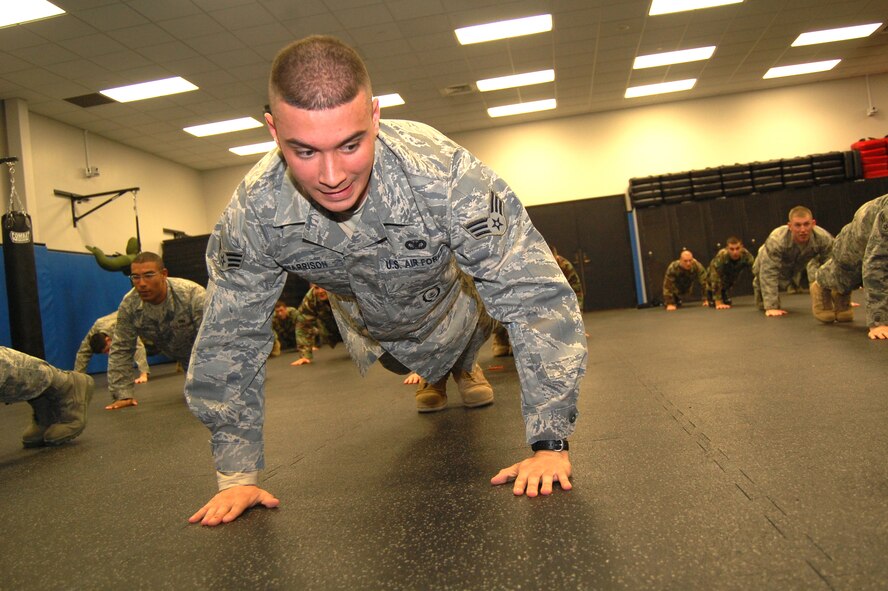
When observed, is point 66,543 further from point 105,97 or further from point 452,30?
point 105,97

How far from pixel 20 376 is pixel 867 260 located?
4.22m

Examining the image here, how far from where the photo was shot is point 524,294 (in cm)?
151

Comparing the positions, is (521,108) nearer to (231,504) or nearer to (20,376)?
(20,376)

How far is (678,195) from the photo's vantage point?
10.7m

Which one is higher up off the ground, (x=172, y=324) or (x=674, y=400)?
(x=172, y=324)

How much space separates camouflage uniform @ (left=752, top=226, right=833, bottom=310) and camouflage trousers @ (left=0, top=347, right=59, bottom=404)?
568 centimetres

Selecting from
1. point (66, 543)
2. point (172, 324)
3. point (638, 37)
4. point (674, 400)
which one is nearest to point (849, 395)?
point (674, 400)

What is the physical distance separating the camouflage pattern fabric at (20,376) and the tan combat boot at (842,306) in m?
4.97

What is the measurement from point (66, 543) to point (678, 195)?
10.5 meters

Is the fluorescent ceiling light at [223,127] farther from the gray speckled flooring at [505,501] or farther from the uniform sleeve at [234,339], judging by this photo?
the uniform sleeve at [234,339]

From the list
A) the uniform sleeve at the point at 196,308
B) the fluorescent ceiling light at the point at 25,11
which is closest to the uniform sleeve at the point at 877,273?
the uniform sleeve at the point at 196,308

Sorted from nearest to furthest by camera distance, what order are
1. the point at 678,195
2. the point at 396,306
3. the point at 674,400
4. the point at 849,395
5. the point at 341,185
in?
the point at 341,185 < the point at 396,306 < the point at 849,395 < the point at 674,400 < the point at 678,195

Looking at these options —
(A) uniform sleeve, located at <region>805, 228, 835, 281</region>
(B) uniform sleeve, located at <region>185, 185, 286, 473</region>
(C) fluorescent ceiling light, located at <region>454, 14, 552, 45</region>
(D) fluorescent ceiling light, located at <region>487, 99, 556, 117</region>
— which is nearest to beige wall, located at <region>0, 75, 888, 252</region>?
(D) fluorescent ceiling light, located at <region>487, 99, 556, 117</region>

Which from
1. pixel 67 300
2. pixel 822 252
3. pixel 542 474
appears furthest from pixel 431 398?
pixel 67 300
